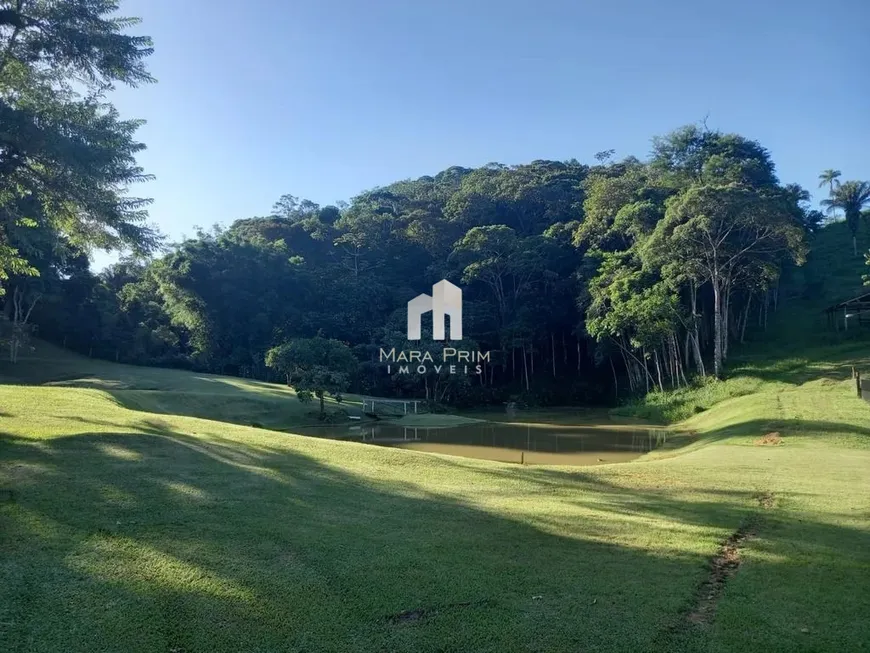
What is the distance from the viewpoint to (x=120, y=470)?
29.6ft

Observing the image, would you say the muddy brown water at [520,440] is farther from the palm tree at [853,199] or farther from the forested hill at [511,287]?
the palm tree at [853,199]

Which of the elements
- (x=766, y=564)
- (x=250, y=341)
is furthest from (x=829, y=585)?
(x=250, y=341)

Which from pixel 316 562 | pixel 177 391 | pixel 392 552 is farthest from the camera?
pixel 177 391

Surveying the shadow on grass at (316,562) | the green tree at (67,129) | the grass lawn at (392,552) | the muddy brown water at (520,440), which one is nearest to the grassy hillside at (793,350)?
the muddy brown water at (520,440)

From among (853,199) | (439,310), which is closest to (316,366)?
(439,310)

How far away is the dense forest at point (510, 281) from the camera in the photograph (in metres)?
32.3

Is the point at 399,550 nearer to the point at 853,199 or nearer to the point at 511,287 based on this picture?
the point at 511,287

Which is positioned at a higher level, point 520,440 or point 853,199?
point 853,199

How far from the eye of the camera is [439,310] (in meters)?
45.3

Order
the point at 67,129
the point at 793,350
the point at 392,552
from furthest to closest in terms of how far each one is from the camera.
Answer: the point at 793,350 < the point at 67,129 < the point at 392,552

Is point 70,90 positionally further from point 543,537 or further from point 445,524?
point 543,537

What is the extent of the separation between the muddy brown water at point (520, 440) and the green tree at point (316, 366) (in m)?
2.29

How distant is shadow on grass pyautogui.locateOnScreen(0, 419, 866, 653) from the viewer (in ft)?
15.2

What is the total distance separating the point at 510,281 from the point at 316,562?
44229 mm
